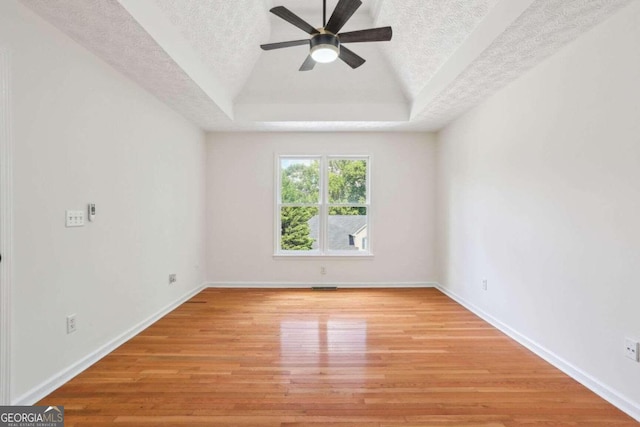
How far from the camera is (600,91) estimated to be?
2078mm

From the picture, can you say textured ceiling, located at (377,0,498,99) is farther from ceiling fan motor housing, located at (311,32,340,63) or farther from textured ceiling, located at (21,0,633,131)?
ceiling fan motor housing, located at (311,32,340,63)

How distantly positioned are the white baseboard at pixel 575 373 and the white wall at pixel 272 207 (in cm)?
163

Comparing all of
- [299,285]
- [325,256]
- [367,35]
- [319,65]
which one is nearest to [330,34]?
[367,35]

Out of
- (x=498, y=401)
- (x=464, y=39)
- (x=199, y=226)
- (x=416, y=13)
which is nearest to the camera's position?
(x=498, y=401)

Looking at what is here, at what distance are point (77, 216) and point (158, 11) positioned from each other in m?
1.63

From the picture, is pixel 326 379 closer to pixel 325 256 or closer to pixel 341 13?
pixel 341 13

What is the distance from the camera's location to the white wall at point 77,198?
1.88m

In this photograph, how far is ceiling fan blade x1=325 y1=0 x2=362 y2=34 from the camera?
2.08 metres

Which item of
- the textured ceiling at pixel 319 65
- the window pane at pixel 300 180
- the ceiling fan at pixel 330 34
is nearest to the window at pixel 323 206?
→ the window pane at pixel 300 180

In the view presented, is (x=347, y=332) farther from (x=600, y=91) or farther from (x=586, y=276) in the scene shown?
(x=600, y=91)

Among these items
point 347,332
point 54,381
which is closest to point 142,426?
point 54,381

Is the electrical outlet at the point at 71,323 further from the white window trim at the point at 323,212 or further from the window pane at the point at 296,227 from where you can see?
the window pane at the point at 296,227

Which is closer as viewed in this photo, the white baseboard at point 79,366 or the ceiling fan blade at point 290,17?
the white baseboard at point 79,366

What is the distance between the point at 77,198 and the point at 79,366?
4.08ft
